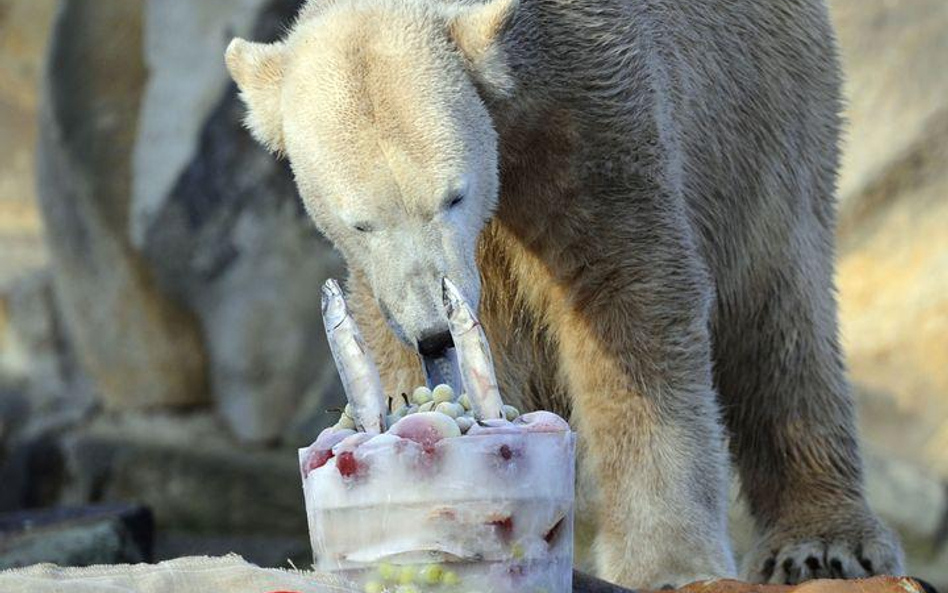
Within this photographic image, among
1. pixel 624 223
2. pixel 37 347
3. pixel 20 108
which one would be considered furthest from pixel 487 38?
pixel 20 108

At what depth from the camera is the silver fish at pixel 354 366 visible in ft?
7.99

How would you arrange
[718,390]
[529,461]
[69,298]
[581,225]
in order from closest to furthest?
[529,461] < [581,225] < [718,390] < [69,298]

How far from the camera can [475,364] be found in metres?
2.45

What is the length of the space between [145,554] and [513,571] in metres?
3.07

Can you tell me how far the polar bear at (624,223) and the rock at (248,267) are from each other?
377 cm

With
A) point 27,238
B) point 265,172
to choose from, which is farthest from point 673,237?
point 27,238

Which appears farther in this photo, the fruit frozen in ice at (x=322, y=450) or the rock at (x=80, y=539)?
the rock at (x=80, y=539)

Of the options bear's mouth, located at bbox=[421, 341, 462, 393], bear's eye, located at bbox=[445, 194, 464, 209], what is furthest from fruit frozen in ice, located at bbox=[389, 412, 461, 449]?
bear's eye, located at bbox=[445, 194, 464, 209]

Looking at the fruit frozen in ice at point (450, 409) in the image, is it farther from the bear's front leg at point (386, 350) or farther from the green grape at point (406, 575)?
the bear's front leg at point (386, 350)

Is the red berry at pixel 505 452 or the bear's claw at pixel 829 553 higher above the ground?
the red berry at pixel 505 452

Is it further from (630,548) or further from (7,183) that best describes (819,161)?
(7,183)

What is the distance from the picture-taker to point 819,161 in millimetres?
4328

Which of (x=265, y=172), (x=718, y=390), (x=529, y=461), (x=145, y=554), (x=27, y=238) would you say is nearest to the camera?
(x=529, y=461)

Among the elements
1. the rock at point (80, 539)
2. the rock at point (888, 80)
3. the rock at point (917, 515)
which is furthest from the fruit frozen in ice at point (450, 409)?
the rock at point (888, 80)
